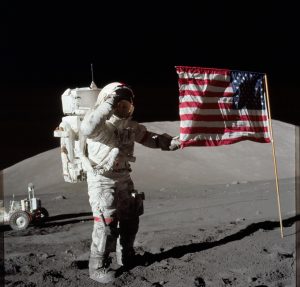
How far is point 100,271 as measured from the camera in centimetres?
346

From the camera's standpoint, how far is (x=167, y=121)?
1370 cm

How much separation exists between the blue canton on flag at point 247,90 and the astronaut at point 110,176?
4.22ft

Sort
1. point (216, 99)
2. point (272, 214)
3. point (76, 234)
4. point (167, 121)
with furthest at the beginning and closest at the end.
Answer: point (167, 121), point (272, 214), point (76, 234), point (216, 99)

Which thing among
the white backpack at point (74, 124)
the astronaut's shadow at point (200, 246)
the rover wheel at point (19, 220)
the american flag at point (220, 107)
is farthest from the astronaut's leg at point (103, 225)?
the rover wheel at point (19, 220)

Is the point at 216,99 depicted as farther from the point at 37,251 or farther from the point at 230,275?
the point at 37,251

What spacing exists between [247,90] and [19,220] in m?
3.47

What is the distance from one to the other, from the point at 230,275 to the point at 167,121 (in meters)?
10.4

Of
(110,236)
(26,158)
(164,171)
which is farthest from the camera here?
(26,158)

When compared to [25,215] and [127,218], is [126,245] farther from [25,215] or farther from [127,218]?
[25,215]

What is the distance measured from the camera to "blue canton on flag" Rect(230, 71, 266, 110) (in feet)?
14.1

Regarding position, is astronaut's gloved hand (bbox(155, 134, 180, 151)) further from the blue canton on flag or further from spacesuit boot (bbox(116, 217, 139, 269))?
the blue canton on flag

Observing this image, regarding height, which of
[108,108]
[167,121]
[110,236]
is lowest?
[110,236]

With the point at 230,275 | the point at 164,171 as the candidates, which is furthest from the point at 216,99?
the point at 164,171

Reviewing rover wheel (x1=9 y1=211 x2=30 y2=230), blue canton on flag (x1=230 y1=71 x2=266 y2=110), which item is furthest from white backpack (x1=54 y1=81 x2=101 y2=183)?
blue canton on flag (x1=230 y1=71 x2=266 y2=110)
